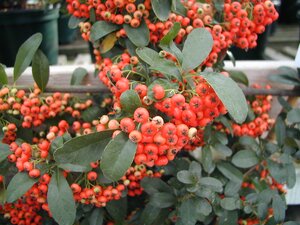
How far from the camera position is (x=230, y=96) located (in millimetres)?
537

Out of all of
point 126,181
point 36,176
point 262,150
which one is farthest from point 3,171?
point 262,150

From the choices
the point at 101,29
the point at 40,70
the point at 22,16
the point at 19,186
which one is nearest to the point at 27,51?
the point at 40,70

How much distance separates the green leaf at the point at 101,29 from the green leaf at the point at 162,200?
0.42 m

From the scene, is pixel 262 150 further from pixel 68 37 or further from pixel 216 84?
pixel 68 37

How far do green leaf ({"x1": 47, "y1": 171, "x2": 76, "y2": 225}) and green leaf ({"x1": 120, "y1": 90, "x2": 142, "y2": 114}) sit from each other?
0.79ft

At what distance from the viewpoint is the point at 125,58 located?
29.8 inches

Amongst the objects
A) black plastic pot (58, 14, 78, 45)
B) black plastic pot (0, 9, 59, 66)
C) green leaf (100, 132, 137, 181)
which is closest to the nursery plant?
green leaf (100, 132, 137, 181)

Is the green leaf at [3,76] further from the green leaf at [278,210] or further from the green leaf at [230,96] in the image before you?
the green leaf at [278,210]

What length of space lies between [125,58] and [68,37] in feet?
6.31

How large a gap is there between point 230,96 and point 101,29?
1.24 feet

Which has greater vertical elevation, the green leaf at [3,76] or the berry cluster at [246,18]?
the berry cluster at [246,18]

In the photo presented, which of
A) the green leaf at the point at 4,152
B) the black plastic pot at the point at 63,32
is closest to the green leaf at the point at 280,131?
the green leaf at the point at 4,152

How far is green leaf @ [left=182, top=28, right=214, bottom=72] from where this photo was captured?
0.61 meters

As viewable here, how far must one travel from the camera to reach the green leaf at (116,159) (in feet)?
1.72
